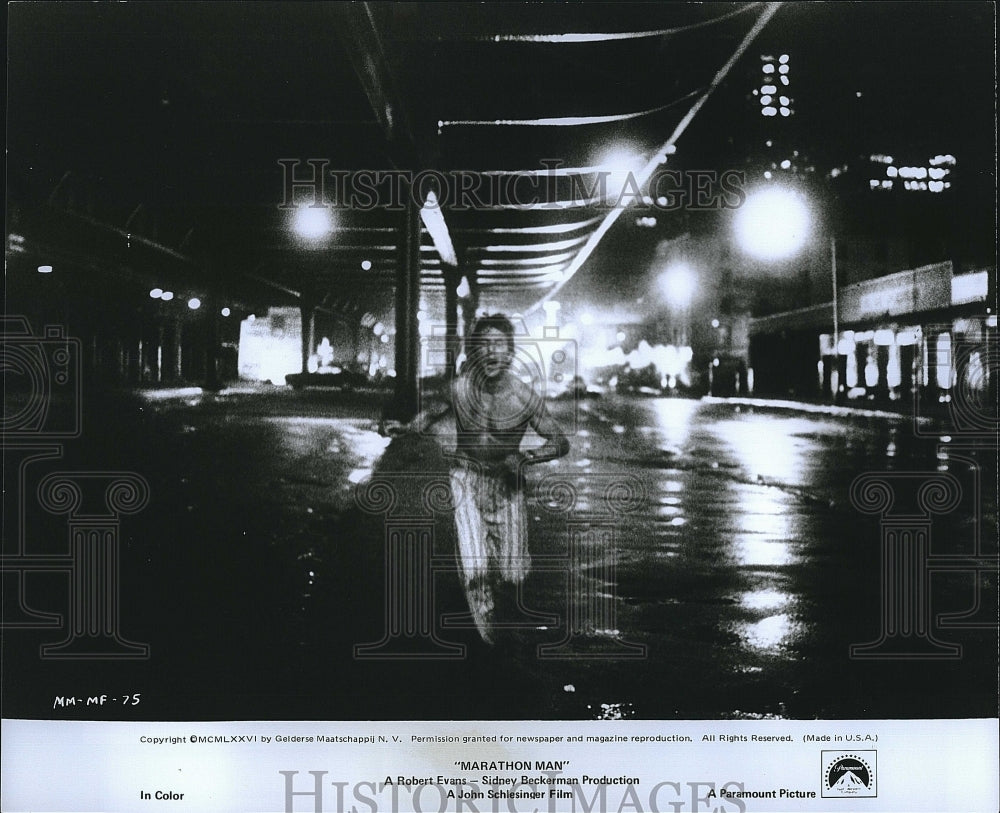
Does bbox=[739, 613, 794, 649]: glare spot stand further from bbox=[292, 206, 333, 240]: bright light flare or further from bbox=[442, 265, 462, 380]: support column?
bbox=[292, 206, 333, 240]: bright light flare

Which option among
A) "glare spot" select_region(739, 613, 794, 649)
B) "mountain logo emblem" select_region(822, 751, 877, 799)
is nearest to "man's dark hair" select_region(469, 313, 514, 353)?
"glare spot" select_region(739, 613, 794, 649)

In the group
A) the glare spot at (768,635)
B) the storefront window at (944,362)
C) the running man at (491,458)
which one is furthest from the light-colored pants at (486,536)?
the storefront window at (944,362)

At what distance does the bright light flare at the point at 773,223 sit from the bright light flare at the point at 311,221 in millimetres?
1275

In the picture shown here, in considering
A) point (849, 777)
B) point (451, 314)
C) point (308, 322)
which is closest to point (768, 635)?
point (849, 777)

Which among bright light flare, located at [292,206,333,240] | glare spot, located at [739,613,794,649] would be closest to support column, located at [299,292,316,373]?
bright light flare, located at [292,206,333,240]

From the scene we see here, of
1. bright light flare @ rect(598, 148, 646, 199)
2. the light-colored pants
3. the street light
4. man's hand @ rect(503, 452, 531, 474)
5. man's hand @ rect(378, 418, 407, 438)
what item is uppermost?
bright light flare @ rect(598, 148, 646, 199)

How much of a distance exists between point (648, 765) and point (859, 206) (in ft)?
6.06

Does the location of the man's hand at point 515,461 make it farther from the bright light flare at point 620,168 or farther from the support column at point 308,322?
the bright light flare at point 620,168

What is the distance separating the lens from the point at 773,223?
2.26m

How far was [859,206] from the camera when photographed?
2262 millimetres

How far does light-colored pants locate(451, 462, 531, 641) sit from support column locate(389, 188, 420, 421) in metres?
0.28

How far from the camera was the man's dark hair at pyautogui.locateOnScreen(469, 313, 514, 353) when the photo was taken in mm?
2254

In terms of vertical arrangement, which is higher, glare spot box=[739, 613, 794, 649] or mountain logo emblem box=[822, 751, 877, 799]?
glare spot box=[739, 613, 794, 649]

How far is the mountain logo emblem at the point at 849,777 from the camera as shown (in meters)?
2.20
